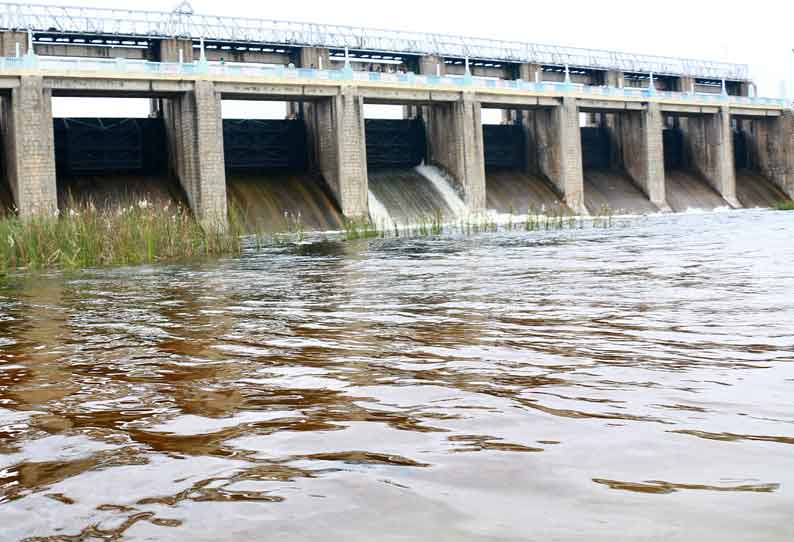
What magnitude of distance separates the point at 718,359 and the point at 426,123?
45.2 m

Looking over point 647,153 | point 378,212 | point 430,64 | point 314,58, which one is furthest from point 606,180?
point 378,212

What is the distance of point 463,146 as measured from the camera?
46750 millimetres

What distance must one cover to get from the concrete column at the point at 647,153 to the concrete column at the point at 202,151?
27539 mm

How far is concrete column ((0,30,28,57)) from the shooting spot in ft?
136

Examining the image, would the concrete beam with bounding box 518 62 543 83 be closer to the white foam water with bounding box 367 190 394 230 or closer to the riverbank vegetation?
the white foam water with bounding box 367 190 394 230

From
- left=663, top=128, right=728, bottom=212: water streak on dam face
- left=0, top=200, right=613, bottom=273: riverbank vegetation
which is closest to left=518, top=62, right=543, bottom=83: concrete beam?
left=663, top=128, right=728, bottom=212: water streak on dam face

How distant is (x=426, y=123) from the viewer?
50.1 metres

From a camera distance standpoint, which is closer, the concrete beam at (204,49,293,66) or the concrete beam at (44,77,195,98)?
the concrete beam at (44,77,195,98)

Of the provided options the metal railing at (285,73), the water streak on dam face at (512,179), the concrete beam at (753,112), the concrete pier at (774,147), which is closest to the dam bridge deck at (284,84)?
the metal railing at (285,73)

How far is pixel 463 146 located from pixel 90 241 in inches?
1156

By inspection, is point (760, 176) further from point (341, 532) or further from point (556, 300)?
point (341, 532)

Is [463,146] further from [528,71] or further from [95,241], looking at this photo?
[95,241]

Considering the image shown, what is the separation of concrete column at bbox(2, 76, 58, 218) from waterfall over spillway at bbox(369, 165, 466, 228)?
13877 mm

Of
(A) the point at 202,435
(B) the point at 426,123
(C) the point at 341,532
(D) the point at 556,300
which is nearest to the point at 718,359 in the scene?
(A) the point at 202,435
